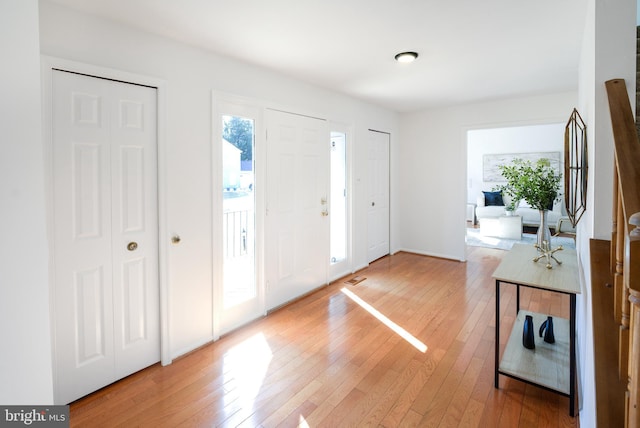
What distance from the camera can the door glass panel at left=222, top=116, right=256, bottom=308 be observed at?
9.35ft

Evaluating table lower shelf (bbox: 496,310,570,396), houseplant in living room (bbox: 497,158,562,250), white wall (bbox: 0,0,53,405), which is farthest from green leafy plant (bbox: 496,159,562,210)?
white wall (bbox: 0,0,53,405)

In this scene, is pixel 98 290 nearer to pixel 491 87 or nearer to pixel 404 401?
pixel 404 401

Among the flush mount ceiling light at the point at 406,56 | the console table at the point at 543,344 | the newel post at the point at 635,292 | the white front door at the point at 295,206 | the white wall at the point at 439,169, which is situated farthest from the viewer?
the white wall at the point at 439,169

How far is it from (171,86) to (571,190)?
3.30 meters

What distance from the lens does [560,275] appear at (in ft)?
6.62

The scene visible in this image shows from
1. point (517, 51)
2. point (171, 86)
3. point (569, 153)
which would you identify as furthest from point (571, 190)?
point (171, 86)

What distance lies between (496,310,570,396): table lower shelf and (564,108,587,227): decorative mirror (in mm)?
956

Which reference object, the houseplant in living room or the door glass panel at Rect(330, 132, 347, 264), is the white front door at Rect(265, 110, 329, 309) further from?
the houseplant in living room

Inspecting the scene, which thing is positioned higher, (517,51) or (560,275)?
(517,51)

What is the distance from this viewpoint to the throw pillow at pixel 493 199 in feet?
26.6

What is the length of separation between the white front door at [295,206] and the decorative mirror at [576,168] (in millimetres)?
2396

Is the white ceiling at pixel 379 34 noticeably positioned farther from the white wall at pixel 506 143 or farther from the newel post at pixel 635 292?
the white wall at pixel 506 143

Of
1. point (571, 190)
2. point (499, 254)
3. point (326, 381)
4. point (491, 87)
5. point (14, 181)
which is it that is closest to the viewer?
point (14, 181)

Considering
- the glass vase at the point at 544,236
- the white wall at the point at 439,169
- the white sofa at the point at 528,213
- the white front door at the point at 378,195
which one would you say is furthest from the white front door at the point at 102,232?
the white sofa at the point at 528,213
